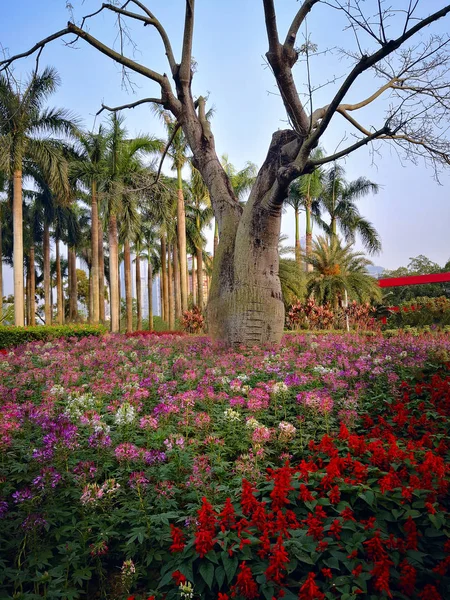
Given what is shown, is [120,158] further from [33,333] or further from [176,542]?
[176,542]

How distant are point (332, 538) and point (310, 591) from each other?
1.52 feet

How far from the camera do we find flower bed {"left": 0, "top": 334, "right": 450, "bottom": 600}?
189 cm

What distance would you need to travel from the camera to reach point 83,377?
4984 mm

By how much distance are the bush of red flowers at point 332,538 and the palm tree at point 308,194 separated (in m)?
26.4

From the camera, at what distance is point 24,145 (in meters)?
20.1

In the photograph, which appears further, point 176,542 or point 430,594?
point 176,542

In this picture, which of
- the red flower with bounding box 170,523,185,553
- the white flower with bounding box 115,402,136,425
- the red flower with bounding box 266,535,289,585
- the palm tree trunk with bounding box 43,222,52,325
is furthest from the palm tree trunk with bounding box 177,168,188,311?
the red flower with bounding box 266,535,289,585

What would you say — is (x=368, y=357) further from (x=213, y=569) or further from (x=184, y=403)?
(x=213, y=569)

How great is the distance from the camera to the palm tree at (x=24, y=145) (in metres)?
18.9

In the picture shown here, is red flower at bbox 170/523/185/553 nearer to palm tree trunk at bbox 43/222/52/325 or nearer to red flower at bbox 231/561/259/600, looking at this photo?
red flower at bbox 231/561/259/600

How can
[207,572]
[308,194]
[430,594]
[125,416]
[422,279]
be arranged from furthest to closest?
1. [308,194]
2. [422,279]
3. [125,416]
4. [207,572]
5. [430,594]

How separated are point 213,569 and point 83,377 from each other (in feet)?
11.3

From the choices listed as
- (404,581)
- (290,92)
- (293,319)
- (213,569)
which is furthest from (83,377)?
(293,319)

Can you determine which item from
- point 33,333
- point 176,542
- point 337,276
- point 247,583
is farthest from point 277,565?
point 337,276
